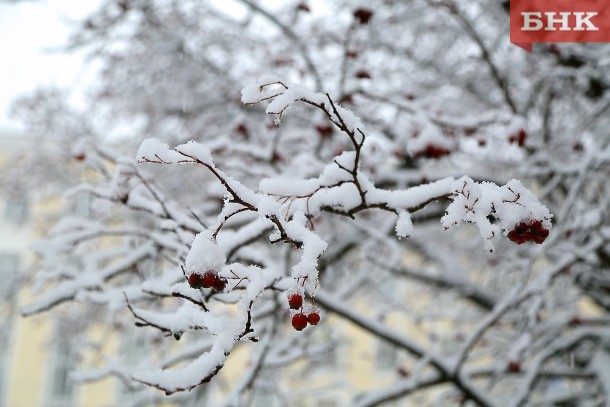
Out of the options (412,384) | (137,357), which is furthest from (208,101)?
(137,357)

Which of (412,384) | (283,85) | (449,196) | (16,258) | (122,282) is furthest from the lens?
(16,258)

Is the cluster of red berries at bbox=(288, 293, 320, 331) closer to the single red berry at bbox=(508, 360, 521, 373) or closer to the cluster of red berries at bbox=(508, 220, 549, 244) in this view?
the cluster of red berries at bbox=(508, 220, 549, 244)

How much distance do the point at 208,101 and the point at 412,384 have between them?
3192 mm

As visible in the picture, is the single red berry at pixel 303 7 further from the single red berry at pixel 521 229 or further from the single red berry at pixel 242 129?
the single red berry at pixel 521 229

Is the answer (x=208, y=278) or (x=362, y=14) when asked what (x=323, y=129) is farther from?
(x=208, y=278)

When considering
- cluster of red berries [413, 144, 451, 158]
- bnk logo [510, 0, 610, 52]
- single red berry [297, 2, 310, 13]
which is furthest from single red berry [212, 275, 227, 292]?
bnk logo [510, 0, 610, 52]

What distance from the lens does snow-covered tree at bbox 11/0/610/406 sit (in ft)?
3.83

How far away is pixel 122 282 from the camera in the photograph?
4.72 meters

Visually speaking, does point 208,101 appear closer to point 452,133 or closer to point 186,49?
point 186,49

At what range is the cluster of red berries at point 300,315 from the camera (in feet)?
3.60

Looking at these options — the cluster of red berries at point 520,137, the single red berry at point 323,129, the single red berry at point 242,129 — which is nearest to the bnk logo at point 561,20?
the cluster of red berries at point 520,137

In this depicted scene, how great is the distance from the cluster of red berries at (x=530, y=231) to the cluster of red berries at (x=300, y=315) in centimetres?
46

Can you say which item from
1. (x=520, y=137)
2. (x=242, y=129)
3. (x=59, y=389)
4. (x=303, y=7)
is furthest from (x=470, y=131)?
(x=59, y=389)

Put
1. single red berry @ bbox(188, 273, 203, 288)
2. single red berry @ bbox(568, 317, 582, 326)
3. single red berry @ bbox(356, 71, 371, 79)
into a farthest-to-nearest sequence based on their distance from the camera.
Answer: single red berry @ bbox(568, 317, 582, 326), single red berry @ bbox(356, 71, 371, 79), single red berry @ bbox(188, 273, 203, 288)
